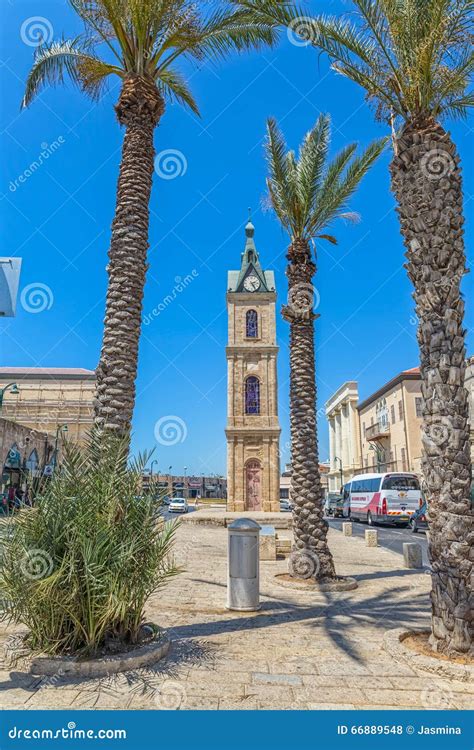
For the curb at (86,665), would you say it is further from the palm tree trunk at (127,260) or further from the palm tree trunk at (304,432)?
the palm tree trunk at (304,432)

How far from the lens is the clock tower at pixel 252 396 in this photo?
36.5 metres

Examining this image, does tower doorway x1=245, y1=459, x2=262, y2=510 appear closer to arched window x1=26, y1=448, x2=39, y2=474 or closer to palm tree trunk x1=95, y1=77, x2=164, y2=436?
arched window x1=26, y1=448, x2=39, y2=474

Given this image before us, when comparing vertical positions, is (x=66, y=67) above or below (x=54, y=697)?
above

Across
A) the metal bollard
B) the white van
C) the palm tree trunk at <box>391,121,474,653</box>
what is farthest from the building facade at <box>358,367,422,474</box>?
the palm tree trunk at <box>391,121,474,653</box>

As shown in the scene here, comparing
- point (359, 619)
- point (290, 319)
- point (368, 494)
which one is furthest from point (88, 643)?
point (368, 494)

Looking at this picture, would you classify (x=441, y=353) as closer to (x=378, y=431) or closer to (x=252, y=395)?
(x=252, y=395)

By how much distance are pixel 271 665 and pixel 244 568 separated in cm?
249

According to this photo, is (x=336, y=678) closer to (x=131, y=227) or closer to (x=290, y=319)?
(x=131, y=227)

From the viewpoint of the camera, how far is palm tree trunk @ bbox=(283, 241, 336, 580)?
991cm

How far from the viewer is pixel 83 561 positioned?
4.71 m

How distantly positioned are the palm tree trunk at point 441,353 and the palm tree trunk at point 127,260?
3.56 m

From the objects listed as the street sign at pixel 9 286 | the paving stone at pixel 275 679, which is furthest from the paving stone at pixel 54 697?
the street sign at pixel 9 286

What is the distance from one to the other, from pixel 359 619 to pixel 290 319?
6.14 m

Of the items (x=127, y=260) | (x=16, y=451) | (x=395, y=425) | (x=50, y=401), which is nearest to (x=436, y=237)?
(x=127, y=260)
